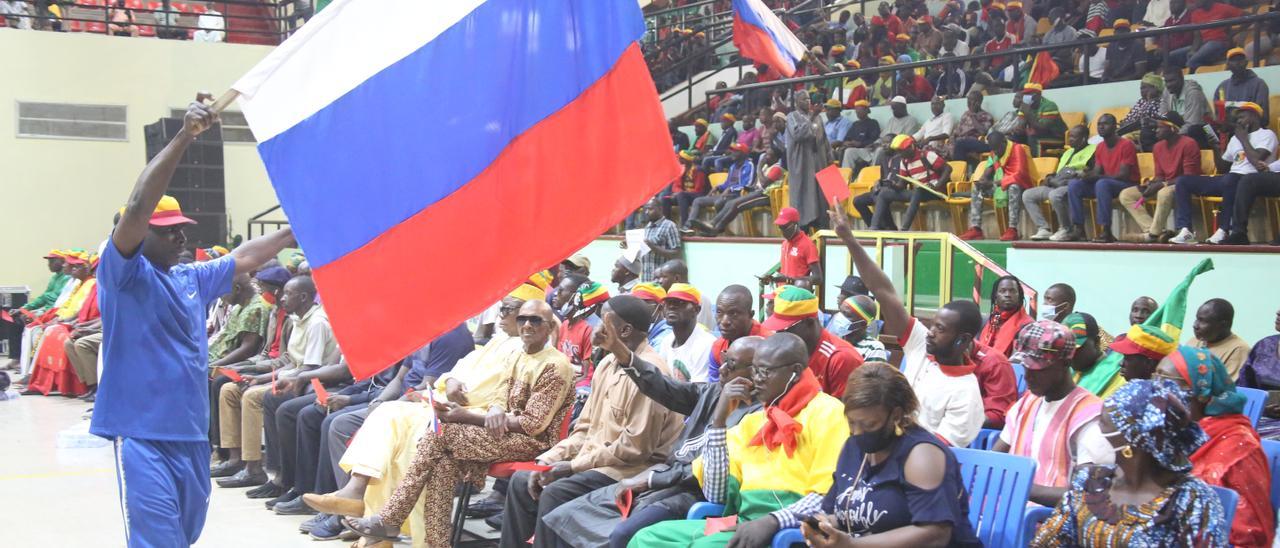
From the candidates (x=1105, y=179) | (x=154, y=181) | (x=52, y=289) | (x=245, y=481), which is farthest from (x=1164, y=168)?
(x=52, y=289)

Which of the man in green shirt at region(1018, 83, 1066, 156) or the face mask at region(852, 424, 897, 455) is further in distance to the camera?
the man in green shirt at region(1018, 83, 1066, 156)

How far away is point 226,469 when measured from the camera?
8.70 meters

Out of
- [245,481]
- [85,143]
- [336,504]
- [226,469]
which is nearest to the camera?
[336,504]

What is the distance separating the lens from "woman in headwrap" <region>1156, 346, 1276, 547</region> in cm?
394

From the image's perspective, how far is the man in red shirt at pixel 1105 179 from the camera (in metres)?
10.4

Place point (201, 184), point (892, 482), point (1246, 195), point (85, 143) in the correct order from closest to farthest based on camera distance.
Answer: point (892, 482) < point (1246, 195) < point (201, 184) < point (85, 143)

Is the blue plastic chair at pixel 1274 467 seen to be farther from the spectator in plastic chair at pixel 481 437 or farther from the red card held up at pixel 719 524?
the spectator in plastic chair at pixel 481 437

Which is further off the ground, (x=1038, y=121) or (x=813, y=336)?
(x=1038, y=121)

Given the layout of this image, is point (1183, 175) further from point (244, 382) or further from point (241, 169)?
point (241, 169)

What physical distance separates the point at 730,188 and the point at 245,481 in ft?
25.2

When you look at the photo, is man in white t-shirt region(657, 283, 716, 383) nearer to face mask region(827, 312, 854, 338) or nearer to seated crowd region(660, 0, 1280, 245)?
face mask region(827, 312, 854, 338)

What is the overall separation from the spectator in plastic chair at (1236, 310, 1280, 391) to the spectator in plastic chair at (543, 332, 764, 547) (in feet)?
10.3

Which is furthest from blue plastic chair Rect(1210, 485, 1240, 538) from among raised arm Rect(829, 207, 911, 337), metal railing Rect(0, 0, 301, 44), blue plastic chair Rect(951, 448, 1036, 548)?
Result: metal railing Rect(0, 0, 301, 44)

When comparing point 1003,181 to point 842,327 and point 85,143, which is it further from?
point 85,143
